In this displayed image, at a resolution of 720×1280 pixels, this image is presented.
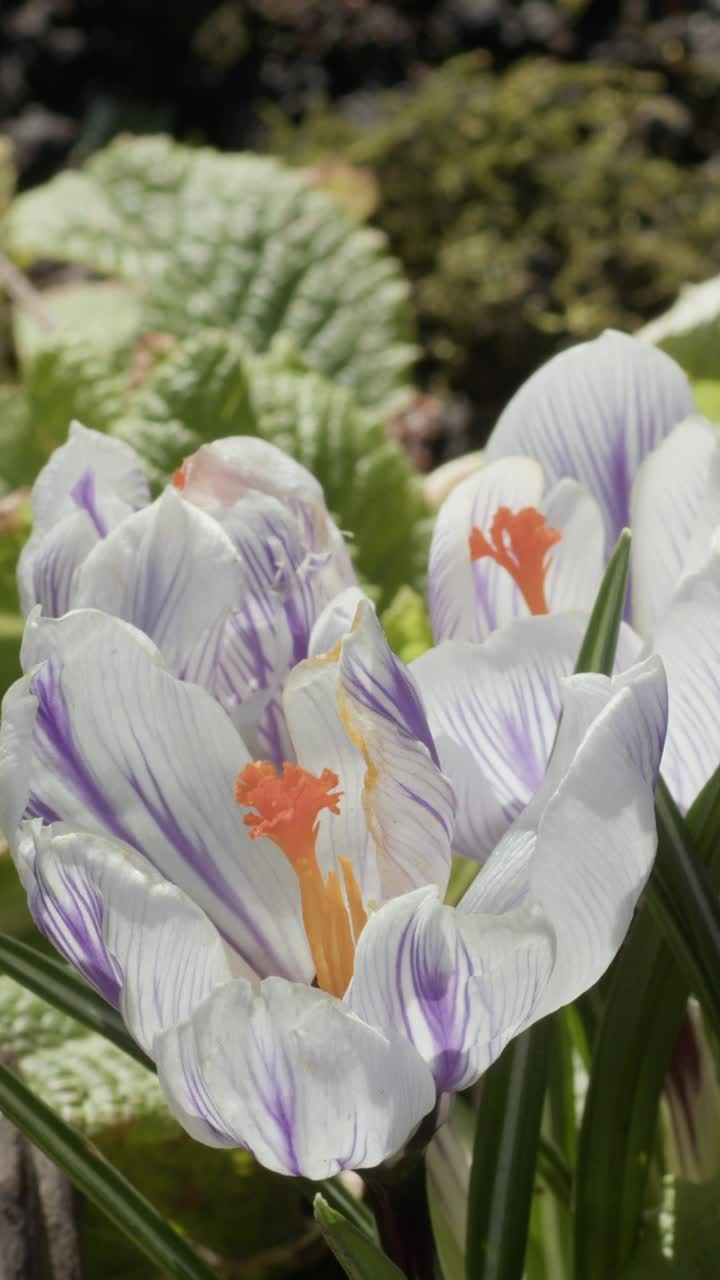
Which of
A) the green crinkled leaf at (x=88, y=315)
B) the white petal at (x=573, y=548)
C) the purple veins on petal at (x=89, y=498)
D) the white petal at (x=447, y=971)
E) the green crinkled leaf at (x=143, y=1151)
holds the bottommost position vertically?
the green crinkled leaf at (x=143, y=1151)

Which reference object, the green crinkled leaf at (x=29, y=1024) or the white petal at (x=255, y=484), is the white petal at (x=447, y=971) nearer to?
the white petal at (x=255, y=484)

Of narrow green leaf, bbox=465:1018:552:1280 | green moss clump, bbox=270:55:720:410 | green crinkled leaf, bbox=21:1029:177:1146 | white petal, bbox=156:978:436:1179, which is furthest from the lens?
green moss clump, bbox=270:55:720:410

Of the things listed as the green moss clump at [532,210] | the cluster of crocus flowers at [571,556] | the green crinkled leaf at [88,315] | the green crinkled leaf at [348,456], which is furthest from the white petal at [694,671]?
the green moss clump at [532,210]

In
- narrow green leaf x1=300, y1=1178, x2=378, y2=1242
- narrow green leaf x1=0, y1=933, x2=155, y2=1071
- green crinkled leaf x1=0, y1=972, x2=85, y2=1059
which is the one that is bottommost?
green crinkled leaf x1=0, y1=972, x2=85, y2=1059

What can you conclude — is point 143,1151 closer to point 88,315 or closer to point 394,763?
point 394,763

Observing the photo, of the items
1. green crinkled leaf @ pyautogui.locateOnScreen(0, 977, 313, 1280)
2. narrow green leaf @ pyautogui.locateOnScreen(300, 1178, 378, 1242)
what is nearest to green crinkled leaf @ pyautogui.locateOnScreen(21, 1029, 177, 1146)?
green crinkled leaf @ pyautogui.locateOnScreen(0, 977, 313, 1280)

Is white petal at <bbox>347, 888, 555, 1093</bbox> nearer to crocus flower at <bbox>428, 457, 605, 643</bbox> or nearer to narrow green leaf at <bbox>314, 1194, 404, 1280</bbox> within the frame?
narrow green leaf at <bbox>314, 1194, 404, 1280</bbox>
